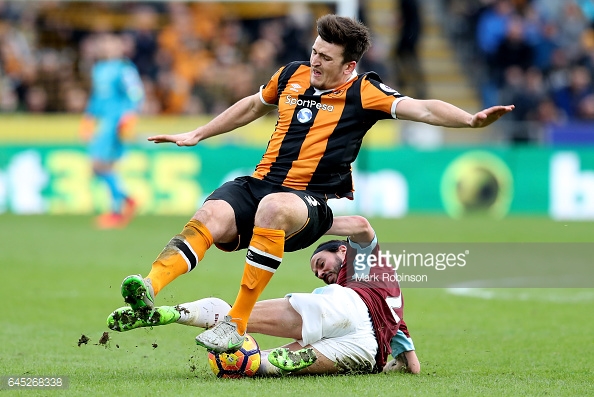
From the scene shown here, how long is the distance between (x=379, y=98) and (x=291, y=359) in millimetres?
1707

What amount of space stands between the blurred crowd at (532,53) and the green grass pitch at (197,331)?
656 cm

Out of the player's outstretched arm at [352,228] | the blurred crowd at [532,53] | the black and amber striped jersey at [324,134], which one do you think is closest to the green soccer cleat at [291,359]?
the player's outstretched arm at [352,228]

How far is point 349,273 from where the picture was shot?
6.52 metres

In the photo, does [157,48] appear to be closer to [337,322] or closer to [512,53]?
[512,53]

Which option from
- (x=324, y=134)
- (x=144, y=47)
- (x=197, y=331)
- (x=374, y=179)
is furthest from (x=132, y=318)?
(x=144, y=47)

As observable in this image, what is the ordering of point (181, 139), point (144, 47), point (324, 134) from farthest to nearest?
1. point (144, 47)
2. point (181, 139)
3. point (324, 134)

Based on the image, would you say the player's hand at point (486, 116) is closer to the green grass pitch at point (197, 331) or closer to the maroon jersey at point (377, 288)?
the maroon jersey at point (377, 288)

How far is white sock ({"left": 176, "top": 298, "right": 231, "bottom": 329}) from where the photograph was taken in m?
5.98

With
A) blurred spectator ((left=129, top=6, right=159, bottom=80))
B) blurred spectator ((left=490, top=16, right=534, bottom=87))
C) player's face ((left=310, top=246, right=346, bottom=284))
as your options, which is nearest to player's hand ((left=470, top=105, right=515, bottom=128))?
player's face ((left=310, top=246, right=346, bottom=284))

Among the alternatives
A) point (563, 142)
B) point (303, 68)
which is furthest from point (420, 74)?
point (303, 68)

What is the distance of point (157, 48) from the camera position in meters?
20.7

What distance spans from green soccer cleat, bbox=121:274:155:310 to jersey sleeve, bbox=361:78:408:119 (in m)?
1.82

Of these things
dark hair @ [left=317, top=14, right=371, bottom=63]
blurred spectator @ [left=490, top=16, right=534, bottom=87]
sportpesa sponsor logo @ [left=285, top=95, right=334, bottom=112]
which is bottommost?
sportpesa sponsor logo @ [left=285, top=95, right=334, bottom=112]

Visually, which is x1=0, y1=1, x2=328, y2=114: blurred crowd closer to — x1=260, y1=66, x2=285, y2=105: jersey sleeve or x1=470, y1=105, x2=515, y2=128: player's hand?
x1=260, y1=66, x2=285, y2=105: jersey sleeve
